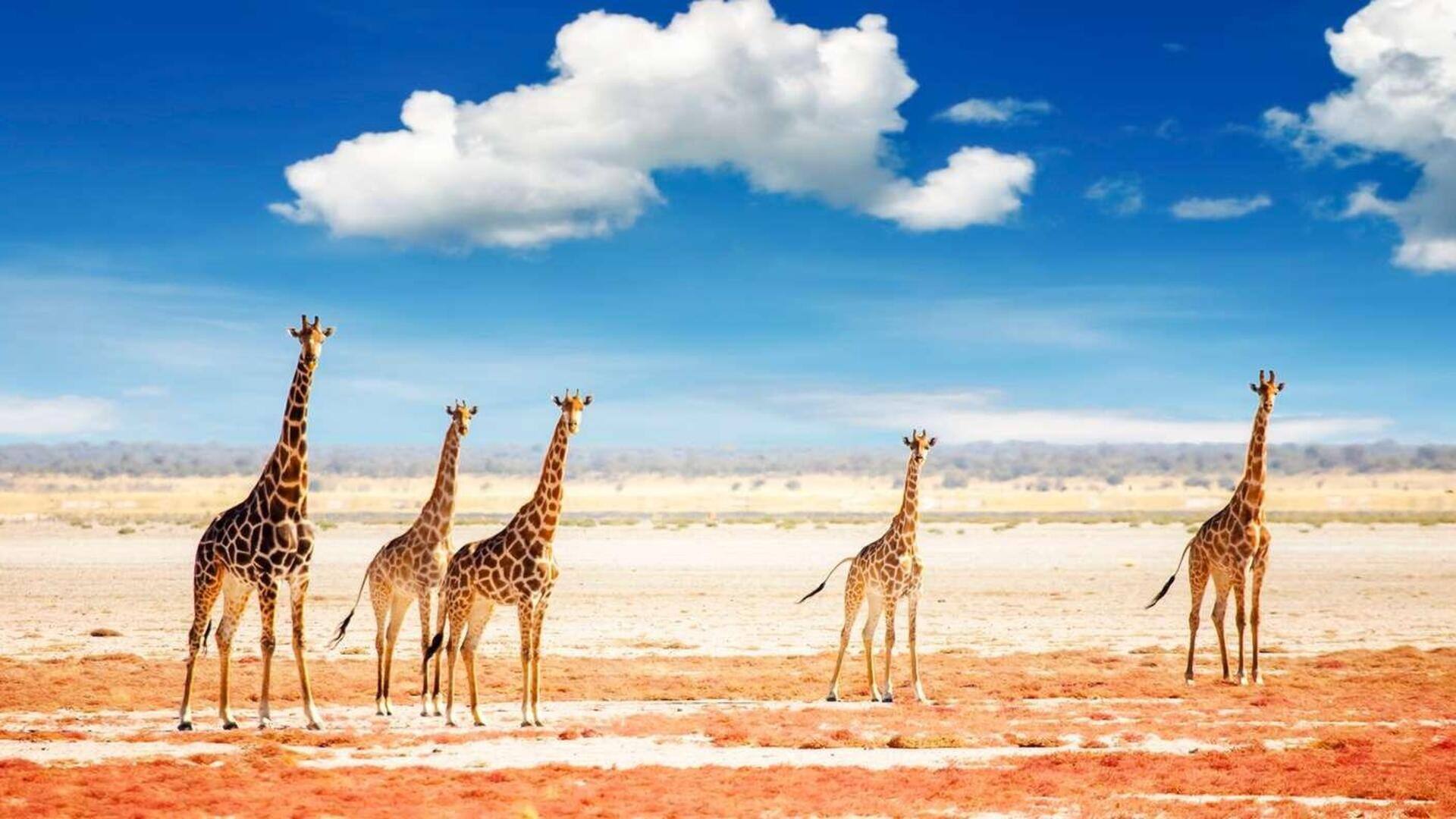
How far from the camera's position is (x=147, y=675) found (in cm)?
2086

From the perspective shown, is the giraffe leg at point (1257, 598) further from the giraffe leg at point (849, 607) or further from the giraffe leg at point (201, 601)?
the giraffe leg at point (201, 601)

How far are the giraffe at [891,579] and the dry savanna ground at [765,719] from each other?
644mm

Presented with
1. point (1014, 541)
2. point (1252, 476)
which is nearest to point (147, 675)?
point (1252, 476)

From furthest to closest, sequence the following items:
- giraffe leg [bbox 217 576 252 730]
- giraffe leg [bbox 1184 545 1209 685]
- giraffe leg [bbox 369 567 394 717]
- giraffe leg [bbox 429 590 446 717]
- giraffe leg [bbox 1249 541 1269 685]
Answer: giraffe leg [bbox 1184 545 1209 685] → giraffe leg [bbox 1249 541 1269 685] → giraffe leg [bbox 369 567 394 717] → giraffe leg [bbox 429 590 446 717] → giraffe leg [bbox 217 576 252 730]

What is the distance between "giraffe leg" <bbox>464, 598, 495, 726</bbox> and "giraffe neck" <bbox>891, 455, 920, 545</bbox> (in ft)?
18.1

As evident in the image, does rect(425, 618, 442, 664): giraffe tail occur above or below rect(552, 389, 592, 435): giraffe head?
below

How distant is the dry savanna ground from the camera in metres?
12.5

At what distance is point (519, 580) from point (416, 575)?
1.68m

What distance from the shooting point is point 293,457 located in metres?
16.0

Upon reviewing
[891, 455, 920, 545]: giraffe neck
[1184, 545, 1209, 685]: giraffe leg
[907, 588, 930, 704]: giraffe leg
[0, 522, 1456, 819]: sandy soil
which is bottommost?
[0, 522, 1456, 819]: sandy soil

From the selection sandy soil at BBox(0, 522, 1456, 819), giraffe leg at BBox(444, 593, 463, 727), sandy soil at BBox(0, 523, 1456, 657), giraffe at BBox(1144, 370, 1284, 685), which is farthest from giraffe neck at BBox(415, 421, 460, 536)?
giraffe at BBox(1144, 370, 1284, 685)

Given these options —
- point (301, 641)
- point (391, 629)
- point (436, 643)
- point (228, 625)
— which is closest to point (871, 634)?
point (436, 643)

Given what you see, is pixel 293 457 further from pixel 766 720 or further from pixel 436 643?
pixel 766 720

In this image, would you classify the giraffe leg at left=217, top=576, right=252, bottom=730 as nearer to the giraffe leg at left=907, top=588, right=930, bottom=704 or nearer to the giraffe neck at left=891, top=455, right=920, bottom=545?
the giraffe neck at left=891, top=455, right=920, bottom=545
